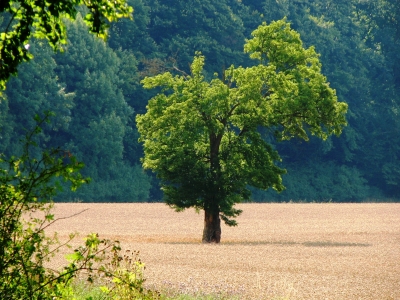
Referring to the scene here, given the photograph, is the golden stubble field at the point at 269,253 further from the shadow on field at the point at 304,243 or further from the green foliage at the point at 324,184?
the green foliage at the point at 324,184

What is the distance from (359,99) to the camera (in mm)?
65812

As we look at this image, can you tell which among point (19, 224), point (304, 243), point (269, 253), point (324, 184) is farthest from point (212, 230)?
point (324, 184)

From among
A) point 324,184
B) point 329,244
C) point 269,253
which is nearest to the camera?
point 269,253

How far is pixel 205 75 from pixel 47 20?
5035 centimetres

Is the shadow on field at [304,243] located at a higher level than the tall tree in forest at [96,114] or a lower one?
lower

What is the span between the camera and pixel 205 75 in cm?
5634

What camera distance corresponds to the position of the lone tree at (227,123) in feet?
76.5

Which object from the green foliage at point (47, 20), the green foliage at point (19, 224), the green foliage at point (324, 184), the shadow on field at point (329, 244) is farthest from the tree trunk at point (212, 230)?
the green foliage at point (324, 184)

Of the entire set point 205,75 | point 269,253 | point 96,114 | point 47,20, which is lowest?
point 269,253

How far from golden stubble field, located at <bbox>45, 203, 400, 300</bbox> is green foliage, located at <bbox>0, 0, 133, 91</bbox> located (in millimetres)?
6671

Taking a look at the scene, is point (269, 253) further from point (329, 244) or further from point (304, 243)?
point (329, 244)

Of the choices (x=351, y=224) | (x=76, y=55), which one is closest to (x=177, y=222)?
(x=351, y=224)

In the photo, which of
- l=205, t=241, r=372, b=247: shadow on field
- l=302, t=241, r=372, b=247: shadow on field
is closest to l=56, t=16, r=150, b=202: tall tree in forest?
l=205, t=241, r=372, b=247: shadow on field

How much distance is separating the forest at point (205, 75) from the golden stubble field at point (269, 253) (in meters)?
11.8
